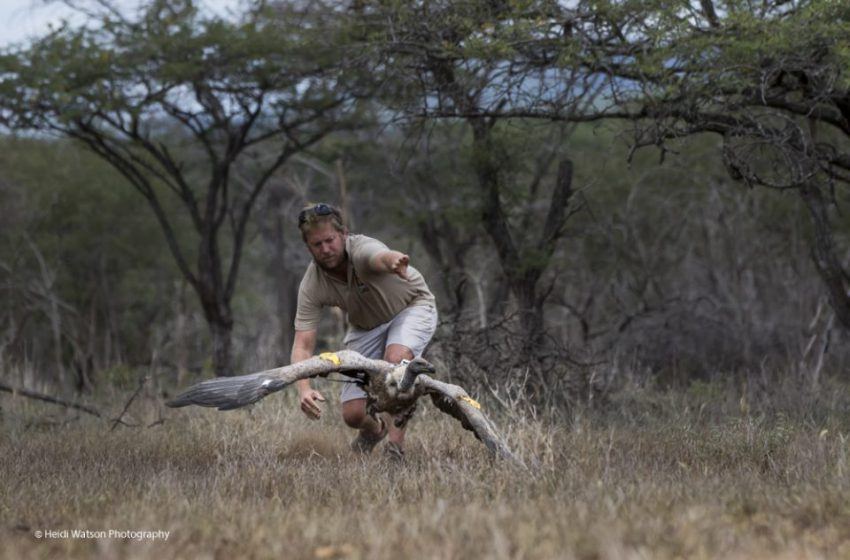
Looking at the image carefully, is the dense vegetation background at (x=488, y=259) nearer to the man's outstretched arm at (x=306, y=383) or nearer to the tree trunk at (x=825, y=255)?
the tree trunk at (x=825, y=255)

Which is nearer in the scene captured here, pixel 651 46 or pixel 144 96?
pixel 651 46

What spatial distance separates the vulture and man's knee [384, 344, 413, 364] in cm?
28

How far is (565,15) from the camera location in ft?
30.4

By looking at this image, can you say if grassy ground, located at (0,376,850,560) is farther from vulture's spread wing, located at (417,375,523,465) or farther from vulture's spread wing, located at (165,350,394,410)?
vulture's spread wing, located at (165,350,394,410)

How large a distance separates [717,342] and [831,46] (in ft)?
23.4

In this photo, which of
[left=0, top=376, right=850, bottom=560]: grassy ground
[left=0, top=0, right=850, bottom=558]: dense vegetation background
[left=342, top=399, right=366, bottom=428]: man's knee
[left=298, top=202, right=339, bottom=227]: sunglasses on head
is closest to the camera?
[left=0, top=376, right=850, bottom=560]: grassy ground

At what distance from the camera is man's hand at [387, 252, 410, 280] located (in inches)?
230

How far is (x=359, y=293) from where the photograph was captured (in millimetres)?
6855

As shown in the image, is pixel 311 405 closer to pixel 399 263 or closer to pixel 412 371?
pixel 412 371

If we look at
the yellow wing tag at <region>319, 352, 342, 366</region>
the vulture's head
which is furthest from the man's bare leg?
the yellow wing tag at <region>319, 352, 342, 366</region>

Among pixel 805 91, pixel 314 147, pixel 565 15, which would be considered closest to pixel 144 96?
pixel 314 147

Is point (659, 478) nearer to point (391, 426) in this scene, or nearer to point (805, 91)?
point (391, 426)

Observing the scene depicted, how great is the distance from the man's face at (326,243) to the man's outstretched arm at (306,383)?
57 cm

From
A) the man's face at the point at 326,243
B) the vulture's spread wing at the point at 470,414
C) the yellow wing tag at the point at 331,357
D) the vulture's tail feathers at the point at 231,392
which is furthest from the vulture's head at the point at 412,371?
the man's face at the point at 326,243
